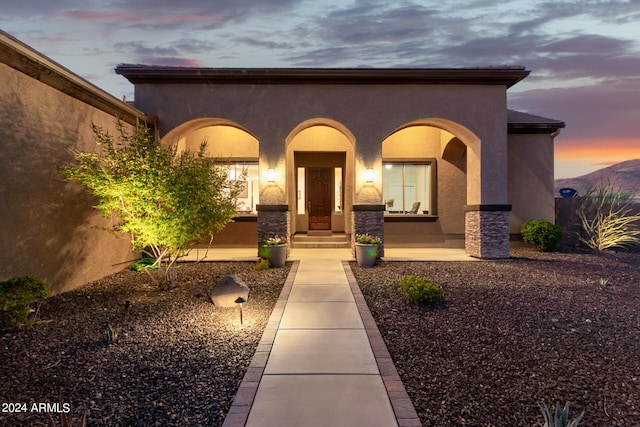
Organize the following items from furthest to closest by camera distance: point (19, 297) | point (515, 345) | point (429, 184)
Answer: point (429, 184), point (19, 297), point (515, 345)

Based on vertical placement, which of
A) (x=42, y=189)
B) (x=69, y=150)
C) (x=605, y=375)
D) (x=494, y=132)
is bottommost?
(x=605, y=375)

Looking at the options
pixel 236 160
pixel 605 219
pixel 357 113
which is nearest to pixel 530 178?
pixel 605 219

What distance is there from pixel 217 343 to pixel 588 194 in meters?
13.8

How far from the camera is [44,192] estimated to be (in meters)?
6.34

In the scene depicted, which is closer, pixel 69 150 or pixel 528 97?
pixel 69 150

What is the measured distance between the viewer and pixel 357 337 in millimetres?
4586

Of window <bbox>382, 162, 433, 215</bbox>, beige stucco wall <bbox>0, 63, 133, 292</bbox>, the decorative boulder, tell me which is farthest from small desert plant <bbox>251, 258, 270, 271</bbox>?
window <bbox>382, 162, 433, 215</bbox>

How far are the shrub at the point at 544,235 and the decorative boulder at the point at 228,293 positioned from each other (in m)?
10.1

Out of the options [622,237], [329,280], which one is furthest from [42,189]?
[622,237]

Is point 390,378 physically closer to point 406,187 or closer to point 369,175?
point 369,175

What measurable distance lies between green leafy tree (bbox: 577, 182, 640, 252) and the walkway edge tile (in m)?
10.6

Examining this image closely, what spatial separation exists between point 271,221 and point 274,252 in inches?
45.5

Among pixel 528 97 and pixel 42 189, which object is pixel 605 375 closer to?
pixel 42 189

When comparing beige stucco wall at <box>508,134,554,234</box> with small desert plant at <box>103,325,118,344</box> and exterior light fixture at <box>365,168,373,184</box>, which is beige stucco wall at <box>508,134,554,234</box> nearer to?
exterior light fixture at <box>365,168,373,184</box>
